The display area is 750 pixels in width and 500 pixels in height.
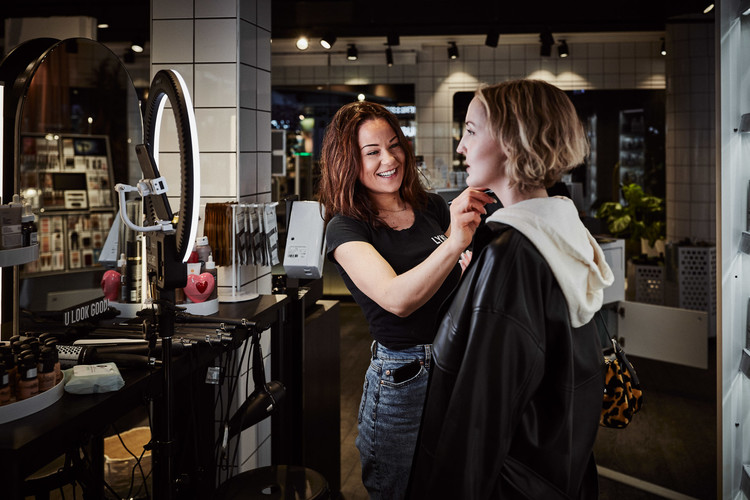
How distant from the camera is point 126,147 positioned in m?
4.20

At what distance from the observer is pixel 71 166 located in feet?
12.4

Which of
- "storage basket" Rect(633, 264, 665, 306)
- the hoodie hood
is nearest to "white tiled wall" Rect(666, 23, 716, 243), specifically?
"storage basket" Rect(633, 264, 665, 306)

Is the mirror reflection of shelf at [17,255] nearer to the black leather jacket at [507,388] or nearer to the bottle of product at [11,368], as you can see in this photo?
the bottle of product at [11,368]

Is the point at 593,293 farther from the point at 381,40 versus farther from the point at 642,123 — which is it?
the point at 642,123

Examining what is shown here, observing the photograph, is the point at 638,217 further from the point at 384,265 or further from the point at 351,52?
the point at 384,265

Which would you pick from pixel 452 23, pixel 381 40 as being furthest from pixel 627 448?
pixel 381 40

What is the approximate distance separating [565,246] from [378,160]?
831 millimetres

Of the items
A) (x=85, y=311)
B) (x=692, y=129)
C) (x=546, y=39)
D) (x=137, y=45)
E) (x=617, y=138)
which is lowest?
(x=85, y=311)

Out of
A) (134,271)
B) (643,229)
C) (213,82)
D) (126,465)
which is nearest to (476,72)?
(643,229)

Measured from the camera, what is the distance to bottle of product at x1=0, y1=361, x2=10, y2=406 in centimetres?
134

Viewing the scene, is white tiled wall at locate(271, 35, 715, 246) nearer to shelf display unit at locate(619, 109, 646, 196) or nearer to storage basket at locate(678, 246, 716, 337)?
shelf display unit at locate(619, 109, 646, 196)

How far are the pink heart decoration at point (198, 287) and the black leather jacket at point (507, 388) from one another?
1.24m

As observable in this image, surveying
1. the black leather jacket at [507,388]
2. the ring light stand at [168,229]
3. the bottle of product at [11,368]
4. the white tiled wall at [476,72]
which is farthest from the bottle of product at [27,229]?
the white tiled wall at [476,72]

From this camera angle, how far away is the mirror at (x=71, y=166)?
327 cm
